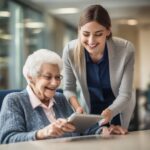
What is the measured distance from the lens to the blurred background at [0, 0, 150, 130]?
6.32 m

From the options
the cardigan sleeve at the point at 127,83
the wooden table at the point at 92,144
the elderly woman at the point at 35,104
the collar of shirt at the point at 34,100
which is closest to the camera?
the wooden table at the point at 92,144

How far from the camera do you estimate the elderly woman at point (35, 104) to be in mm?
1798

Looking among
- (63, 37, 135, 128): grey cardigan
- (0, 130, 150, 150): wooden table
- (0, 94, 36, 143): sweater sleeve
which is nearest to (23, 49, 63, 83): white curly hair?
(0, 94, 36, 143): sweater sleeve

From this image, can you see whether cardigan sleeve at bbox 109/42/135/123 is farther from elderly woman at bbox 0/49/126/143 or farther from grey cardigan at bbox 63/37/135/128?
elderly woman at bbox 0/49/126/143

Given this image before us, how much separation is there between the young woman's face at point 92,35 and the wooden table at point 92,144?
20.2 inches

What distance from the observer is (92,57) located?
2.27 metres

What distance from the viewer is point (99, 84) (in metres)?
2.30

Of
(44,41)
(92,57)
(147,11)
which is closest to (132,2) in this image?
(147,11)

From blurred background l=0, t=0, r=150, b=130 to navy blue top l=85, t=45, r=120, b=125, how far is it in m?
2.66

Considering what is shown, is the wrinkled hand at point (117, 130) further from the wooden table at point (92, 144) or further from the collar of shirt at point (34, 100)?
the collar of shirt at point (34, 100)

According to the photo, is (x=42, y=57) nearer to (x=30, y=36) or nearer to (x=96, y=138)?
(x=96, y=138)

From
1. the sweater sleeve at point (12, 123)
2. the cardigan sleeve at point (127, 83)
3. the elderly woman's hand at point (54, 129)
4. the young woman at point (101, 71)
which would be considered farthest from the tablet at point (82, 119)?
the cardigan sleeve at point (127, 83)

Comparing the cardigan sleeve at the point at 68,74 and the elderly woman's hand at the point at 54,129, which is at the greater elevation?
the cardigan sleeve at the point at 68,74

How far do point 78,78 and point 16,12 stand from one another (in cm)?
462
